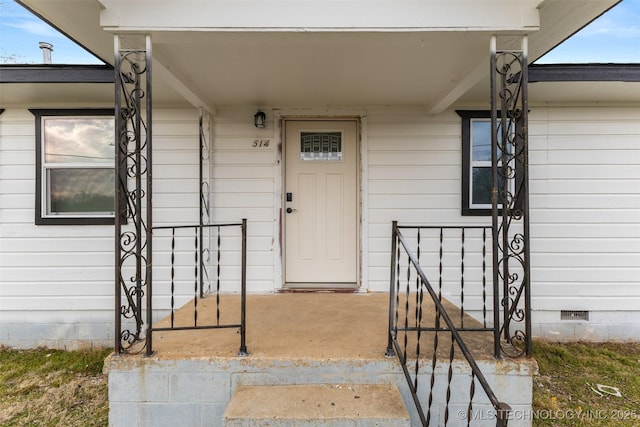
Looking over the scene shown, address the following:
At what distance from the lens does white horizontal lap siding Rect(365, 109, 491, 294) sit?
3.61 m

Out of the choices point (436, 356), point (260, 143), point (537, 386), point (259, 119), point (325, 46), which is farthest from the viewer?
point (260, 143)

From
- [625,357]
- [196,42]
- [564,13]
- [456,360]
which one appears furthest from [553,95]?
[196,42]

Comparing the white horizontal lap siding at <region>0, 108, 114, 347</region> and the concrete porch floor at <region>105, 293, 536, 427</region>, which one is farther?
the white horizontal lap siding at <region>0, 108, 114, 347</region>

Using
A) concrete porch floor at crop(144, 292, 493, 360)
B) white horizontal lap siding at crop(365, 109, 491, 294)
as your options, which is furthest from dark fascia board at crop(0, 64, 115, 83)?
white horizontal lap siding at crop(365, 109, 491, 294)

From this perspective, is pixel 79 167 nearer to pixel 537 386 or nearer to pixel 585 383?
pixel 537 386

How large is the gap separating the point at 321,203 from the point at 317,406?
2199 mm

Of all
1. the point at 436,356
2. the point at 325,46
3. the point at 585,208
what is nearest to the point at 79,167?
the point at 325,46

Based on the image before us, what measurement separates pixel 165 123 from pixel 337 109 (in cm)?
183

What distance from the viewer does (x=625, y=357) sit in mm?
3242

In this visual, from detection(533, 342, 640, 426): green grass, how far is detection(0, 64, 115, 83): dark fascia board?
14.7 feet

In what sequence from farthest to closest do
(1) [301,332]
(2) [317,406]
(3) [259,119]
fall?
(3) [259,119] → (1) [301,332] → (2) [317,406]

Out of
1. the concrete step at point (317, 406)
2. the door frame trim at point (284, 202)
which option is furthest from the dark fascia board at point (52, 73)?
the concrete step at point (317, 406)

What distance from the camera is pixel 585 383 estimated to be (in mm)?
2832

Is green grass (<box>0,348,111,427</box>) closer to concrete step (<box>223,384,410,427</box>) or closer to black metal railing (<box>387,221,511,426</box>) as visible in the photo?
concrete step (<box>223,384,410,427</box>)
